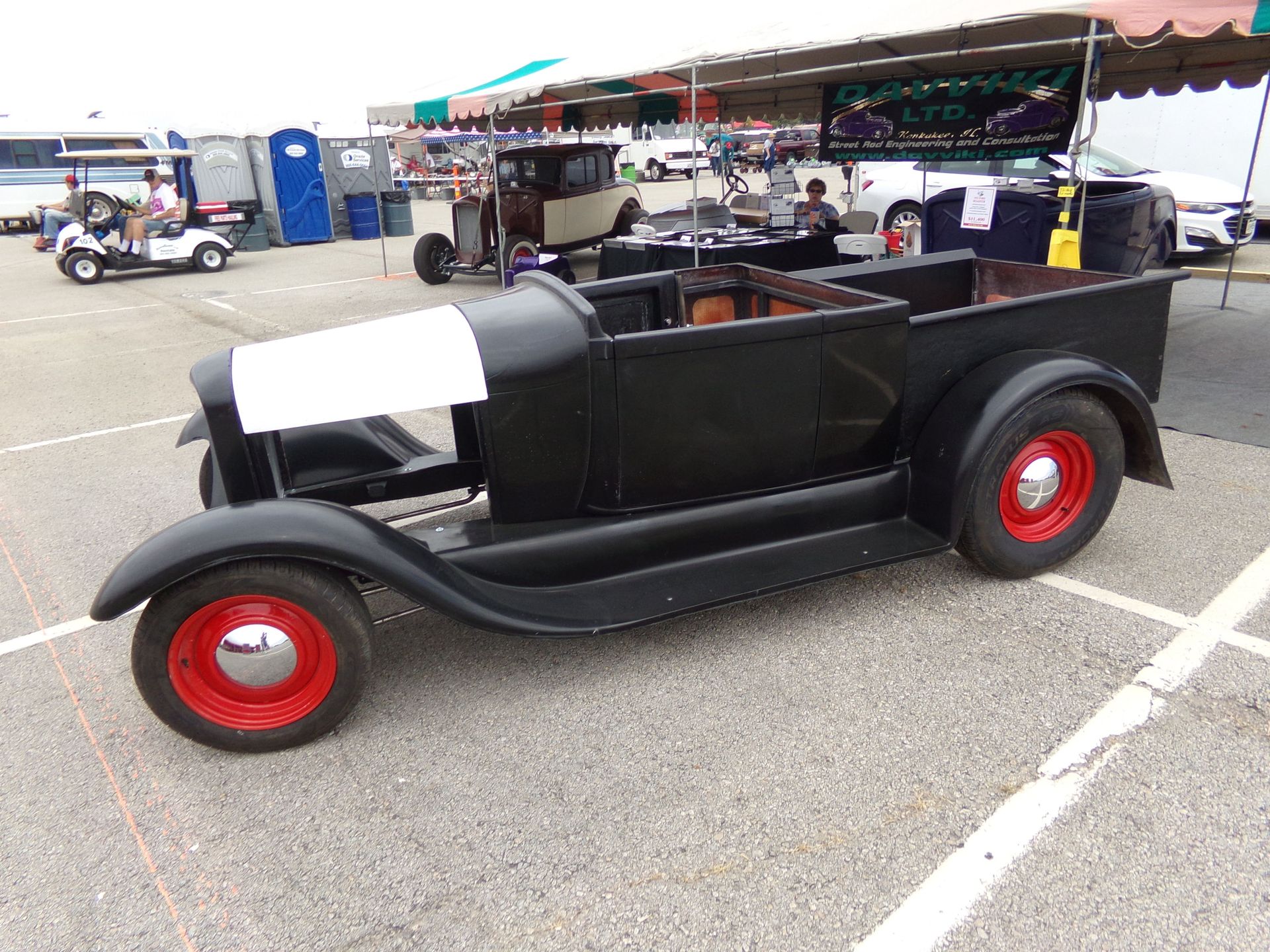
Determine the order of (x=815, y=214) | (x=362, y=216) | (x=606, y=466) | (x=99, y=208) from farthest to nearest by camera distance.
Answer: (x=362, y=216) < (x=99, y=208) < (x=815, y=214) < (x=606, y=466)

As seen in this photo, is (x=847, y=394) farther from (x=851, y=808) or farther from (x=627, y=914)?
(x=627, y=914)

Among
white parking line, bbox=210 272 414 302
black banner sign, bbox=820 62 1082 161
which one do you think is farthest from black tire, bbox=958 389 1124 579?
white parking line, bbox=210 272 414 302

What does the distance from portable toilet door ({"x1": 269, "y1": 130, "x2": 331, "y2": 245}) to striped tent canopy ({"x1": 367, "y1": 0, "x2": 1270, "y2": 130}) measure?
6.84 m

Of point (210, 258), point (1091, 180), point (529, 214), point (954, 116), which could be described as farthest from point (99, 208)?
point (1091, 180)

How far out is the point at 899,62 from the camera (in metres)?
6.96

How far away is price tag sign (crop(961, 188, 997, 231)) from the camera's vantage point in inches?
268

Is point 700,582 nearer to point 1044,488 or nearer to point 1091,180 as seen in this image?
point 1044,488

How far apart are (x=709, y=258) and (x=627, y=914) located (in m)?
6.41

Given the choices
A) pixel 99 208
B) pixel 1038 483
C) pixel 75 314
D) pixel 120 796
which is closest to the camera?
pixel 120 796

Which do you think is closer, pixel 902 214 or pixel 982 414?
pixel 982 414

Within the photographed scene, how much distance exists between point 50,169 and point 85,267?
33.6ft

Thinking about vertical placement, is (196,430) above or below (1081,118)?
below

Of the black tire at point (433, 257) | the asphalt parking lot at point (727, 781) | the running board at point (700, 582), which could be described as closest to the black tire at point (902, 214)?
the black tire at point (433, 257)

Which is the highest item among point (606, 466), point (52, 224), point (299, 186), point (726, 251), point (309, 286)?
point (299, 186)
